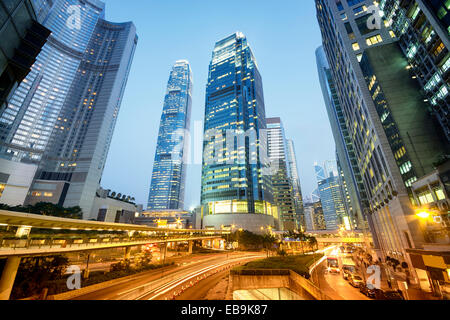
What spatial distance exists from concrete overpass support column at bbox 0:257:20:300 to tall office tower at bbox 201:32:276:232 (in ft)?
296

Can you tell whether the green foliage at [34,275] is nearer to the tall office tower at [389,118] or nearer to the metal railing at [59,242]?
the metal railing at [59,242]

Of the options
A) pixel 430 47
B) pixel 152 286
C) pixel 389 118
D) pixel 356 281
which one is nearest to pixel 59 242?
pixel 152 286

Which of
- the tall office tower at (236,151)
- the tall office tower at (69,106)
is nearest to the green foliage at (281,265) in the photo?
the tall office tower at (236,151)

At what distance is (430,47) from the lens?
34188 millimetres

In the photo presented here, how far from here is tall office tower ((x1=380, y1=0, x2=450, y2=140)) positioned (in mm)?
31297

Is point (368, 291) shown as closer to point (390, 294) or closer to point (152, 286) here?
point (390, 294)

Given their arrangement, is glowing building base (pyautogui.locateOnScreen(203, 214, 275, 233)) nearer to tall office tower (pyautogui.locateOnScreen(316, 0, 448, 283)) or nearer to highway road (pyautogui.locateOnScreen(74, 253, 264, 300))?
tall office tower (pyautogui.locateOnScreen(316, 0, 448, 283))

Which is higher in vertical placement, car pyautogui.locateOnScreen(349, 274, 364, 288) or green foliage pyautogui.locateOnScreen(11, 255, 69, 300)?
green foliage pyautogui.locateOnScreen(11, 255, 69, 300)

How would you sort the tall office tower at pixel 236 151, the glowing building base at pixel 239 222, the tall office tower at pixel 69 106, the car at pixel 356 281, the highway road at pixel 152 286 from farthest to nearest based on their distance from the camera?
1. the tall office tower at pixel 236 151
2. the glowing building base at pixel 239 222
3. the tall office tower at pixel 69 106
4. the car at pixel 356 281
5. the highway road at pixel 152 286

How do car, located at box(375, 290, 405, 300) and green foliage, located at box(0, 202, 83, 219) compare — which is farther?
green foliage, located at box(0, 202, 83, 219)

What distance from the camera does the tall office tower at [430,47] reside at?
103 feet

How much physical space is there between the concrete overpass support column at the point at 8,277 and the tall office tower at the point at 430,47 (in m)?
67.4

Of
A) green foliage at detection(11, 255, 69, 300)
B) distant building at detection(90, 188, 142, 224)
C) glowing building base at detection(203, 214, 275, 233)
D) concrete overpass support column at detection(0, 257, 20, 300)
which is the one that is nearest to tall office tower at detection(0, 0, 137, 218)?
distant building at detection(90, 188, 142, 224)
